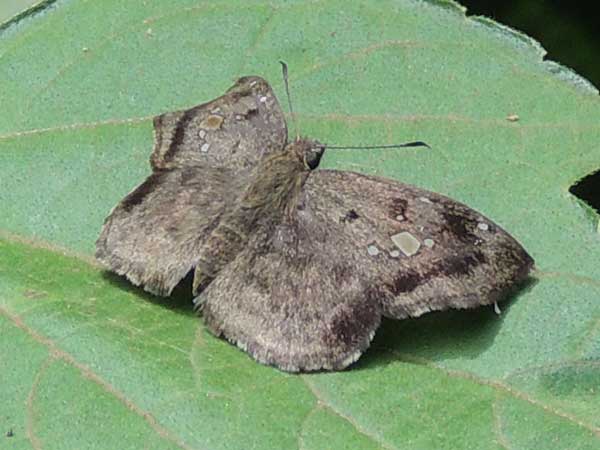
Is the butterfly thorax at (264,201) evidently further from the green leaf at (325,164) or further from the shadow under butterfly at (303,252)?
the green leaf at (325,164)

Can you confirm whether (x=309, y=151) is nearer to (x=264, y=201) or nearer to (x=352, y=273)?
(x=264, y=201)

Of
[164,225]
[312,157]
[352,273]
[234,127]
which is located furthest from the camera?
[234,127]

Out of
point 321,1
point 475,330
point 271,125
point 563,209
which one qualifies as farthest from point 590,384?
point 321,1

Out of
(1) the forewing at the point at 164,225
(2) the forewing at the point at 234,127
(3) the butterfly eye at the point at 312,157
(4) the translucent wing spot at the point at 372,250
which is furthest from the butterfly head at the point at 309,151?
(4) the translucent wing spot at the point at 372,250

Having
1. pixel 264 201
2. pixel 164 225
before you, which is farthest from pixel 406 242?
pixel 164 225

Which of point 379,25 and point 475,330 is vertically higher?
point 379,25

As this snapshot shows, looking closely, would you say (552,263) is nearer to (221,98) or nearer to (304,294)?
(304,294)
